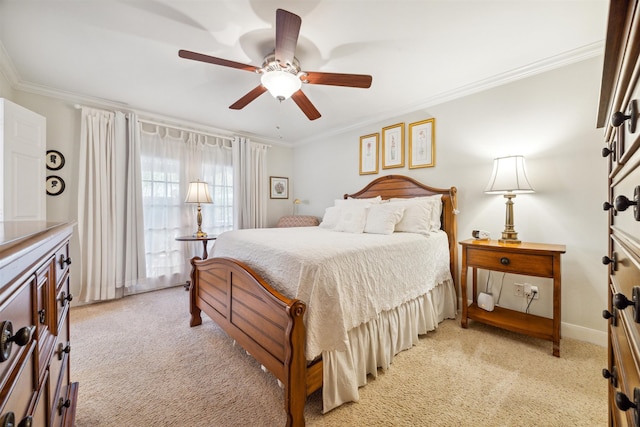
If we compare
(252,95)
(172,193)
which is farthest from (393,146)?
(172,193)

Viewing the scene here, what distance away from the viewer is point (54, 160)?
2.87 m

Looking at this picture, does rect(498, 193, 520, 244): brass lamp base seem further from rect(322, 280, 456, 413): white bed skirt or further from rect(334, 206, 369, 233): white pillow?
rect(334, 206, 369, 233): white pillow

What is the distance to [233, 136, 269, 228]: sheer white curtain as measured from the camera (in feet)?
14.0

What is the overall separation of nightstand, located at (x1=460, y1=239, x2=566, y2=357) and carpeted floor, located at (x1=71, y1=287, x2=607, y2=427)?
148mm

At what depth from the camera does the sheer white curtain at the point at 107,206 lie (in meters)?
3.00

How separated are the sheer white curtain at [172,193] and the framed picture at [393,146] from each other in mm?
2626

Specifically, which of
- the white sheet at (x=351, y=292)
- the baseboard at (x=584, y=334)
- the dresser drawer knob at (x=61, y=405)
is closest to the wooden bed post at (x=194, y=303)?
the white sheet at (x=351, y=292)

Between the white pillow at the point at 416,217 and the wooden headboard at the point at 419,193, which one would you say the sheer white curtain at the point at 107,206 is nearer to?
the wooden headboard at the point at 419,193

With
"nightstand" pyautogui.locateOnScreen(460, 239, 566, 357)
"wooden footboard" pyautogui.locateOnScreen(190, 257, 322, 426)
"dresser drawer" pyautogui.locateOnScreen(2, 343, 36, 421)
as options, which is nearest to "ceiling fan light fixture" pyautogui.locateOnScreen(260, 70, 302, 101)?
"wooden footboard" pyautogui.locateOnScreen(190, 257, 322, 426)

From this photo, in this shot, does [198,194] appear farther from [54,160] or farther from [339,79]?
[339,79]

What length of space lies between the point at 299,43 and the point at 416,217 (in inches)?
77.9

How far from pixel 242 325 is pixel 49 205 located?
288cm

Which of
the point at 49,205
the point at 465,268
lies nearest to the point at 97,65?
the point at 49,205

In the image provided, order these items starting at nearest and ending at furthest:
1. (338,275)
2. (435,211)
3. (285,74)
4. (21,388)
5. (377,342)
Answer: (21,388) < (338,275) < (377,342) < (285,74) < (435,211)
